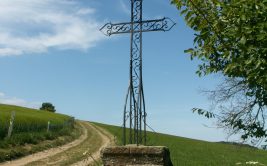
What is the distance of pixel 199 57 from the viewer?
8.66 m

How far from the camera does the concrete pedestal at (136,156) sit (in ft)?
26.5

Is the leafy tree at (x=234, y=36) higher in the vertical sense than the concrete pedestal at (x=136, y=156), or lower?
higher

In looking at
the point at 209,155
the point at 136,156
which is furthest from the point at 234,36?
the point at 209,155

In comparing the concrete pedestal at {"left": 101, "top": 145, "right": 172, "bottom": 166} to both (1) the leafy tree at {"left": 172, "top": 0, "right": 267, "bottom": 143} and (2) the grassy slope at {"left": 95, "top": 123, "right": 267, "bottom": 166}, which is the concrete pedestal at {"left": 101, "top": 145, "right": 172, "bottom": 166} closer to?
(1) the leafy tree at {"left": 172, "top": 0, "right": 267, "bottom": 143}

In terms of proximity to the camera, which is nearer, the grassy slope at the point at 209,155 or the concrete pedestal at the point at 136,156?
the concrete pedestal at the point at 136,156

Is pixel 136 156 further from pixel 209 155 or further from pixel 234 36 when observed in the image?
pixel 209 155

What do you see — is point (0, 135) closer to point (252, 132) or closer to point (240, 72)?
point (252, 132)

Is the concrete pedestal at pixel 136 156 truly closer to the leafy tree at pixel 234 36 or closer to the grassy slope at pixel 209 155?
the leafy tree at pixel 234 36

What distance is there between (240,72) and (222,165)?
20225 millimetres

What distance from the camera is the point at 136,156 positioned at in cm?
820

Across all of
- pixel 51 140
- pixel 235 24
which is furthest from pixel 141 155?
pixel 51 140

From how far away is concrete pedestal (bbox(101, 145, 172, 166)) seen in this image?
807 centimetres

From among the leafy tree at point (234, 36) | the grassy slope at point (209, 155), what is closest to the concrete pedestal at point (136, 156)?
the leafy tree at point (234, 36)

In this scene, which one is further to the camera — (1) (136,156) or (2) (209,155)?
(2) (209,155)
